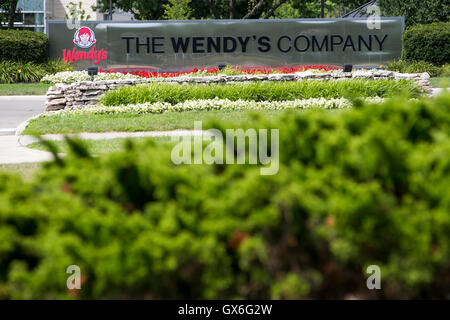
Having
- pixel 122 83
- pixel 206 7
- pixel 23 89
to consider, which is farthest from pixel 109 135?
pixel 206 7

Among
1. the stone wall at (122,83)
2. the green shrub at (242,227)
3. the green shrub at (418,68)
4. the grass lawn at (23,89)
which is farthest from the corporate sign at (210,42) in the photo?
the green shrub at (242,227)

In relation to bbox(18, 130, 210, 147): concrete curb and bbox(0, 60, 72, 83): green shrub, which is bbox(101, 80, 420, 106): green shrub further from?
bbox(0, 60, 72, 83): green shrub

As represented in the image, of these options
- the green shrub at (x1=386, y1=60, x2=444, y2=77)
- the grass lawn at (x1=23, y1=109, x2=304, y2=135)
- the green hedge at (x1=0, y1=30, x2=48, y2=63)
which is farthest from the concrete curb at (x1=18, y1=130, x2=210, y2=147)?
the green shrub at (x1=386, y1=60, x2=444, y2=77)

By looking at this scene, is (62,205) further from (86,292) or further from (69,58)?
(69,58)

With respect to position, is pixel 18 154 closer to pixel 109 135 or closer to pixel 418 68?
pixel 109 135

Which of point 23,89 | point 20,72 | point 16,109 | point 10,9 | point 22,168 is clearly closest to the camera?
point 22,168
